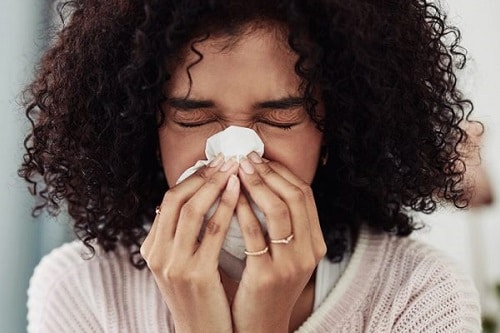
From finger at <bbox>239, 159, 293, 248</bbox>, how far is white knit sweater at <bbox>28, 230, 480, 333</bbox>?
265 mm

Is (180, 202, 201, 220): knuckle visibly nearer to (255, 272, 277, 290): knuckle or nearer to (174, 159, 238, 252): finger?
(174, 159, 238, 252): finger

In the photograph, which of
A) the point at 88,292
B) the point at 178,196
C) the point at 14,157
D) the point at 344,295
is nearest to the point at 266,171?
the point at 178,196

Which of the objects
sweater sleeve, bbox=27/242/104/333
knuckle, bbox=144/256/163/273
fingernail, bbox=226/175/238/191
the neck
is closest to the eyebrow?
fingernail, bbox=226/175/238/191

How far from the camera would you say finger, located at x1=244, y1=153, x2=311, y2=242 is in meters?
1.14

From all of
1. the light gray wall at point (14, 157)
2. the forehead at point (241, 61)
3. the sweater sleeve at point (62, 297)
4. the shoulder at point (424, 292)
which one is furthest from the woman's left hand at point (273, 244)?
the light gray wall at point (14, 157)

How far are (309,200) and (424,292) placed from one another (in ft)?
0.95

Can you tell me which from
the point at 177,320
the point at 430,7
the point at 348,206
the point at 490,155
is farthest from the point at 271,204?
the point at 490,155

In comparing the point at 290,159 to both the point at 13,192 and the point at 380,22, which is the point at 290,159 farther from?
the point at 13,192

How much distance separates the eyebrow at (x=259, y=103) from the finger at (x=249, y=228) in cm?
13

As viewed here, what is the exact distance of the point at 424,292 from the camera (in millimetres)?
1319

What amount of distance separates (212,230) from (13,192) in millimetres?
750

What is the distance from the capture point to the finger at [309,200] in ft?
3.81

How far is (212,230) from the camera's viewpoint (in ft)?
3.71

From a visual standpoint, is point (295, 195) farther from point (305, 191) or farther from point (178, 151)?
point (178, 151)
